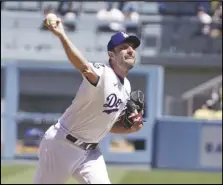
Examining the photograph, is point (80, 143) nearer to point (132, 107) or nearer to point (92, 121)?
point (92, 121)

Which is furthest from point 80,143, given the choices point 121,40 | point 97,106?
point 121,40

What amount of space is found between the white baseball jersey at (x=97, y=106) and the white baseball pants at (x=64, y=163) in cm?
11

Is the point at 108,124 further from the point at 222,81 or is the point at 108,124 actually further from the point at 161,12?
the point at 161,12

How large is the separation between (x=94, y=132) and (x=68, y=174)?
1.22 feet

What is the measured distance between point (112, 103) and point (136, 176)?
696 centimetres

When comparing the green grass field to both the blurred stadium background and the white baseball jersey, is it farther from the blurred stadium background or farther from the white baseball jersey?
the white baseball jersey

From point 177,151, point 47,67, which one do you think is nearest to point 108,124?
point 177,151

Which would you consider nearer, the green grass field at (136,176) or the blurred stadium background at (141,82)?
the green grass field at (136,176)

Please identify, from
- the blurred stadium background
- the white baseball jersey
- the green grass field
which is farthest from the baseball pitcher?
the blurred stadium background

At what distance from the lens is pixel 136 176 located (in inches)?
463

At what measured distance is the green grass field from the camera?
35.5ft

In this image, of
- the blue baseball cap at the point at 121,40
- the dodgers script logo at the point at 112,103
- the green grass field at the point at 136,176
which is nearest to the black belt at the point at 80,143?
the dodgers script logo at the point at 112,103

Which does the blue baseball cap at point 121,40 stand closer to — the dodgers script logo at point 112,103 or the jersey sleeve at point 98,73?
the jersey sleeve at point 98,73

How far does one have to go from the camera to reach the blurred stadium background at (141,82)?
1337 cm
